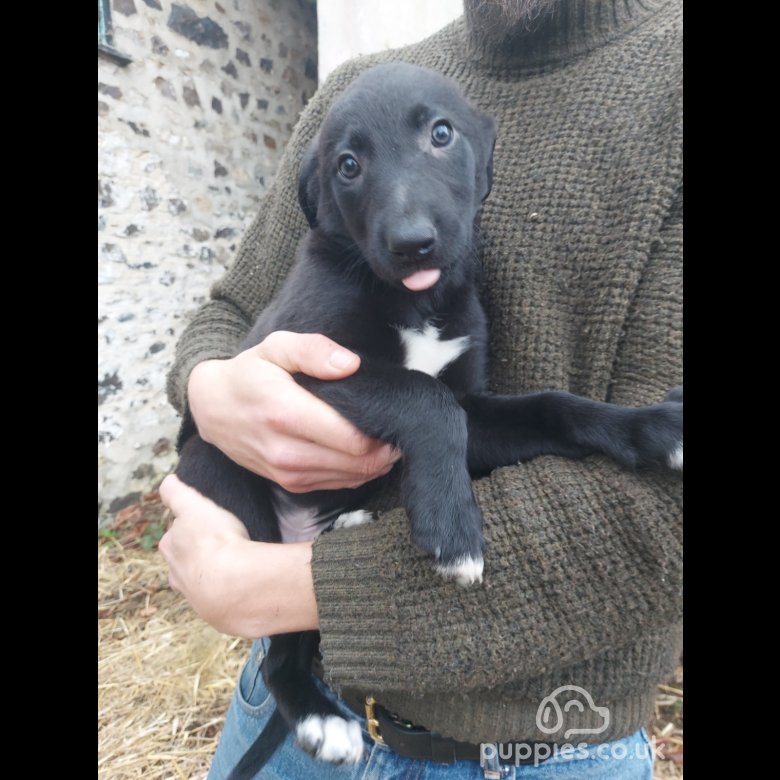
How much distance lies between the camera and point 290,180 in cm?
167

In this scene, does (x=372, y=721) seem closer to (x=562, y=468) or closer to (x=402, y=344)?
(x=562, y=468)

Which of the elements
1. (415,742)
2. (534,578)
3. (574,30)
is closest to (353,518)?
(415,742)

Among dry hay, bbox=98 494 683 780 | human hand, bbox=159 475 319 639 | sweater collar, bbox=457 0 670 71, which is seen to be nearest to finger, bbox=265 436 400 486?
human hand, bbox=159 475 319 639

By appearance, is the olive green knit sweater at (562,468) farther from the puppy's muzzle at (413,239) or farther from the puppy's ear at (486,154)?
the puppy's muzzle at (413,239)

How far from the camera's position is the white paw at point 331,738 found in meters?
1.18

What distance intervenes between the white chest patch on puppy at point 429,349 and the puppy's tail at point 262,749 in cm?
77

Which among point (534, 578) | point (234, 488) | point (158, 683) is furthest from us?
point (158, 683)

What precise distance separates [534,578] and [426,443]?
0.30 meters

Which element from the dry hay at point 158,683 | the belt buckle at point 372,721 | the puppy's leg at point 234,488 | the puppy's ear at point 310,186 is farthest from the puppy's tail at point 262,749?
the dry hay at point 158,683

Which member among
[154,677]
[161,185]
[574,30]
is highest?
[574,30]

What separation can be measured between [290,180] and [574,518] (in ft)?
3.86

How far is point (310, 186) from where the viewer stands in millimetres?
1491

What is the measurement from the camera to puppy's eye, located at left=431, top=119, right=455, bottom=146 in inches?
52.0
